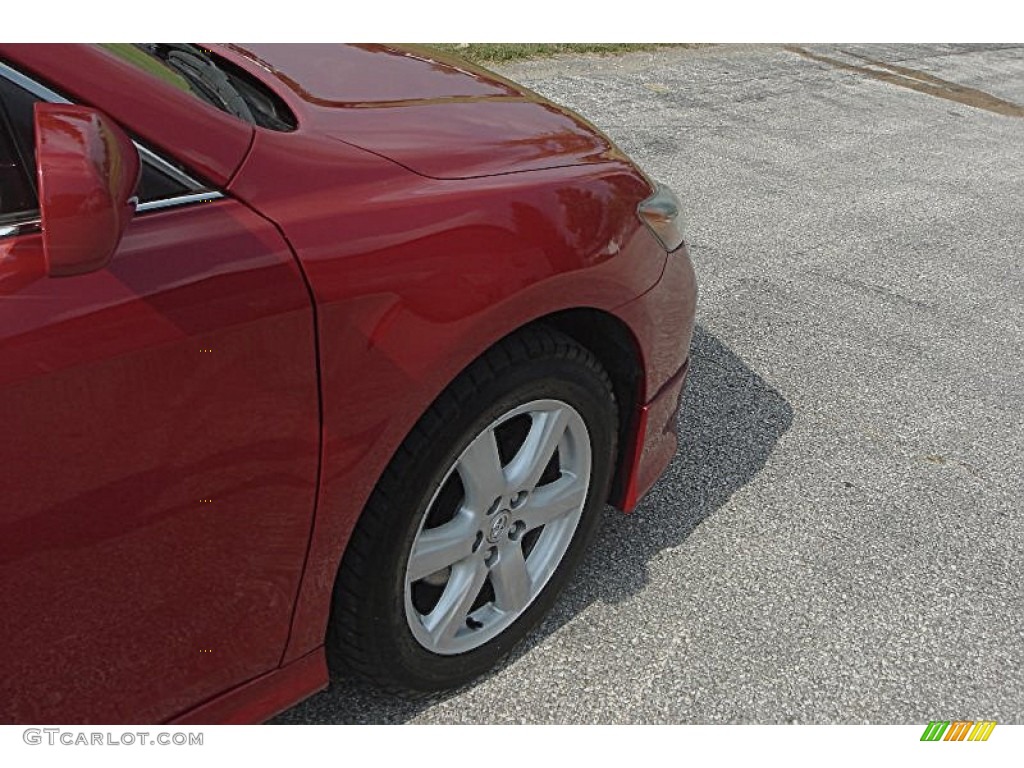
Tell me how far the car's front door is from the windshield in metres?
0.35

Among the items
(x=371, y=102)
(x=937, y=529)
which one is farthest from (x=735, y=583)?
(x=371, y=102)

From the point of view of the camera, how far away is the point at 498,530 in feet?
6.64

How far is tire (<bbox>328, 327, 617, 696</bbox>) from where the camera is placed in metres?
1.75

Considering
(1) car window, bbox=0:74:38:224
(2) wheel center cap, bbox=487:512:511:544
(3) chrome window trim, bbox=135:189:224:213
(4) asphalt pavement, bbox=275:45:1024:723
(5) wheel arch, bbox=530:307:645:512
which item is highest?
(1) car window, bbox=0:74:38:224

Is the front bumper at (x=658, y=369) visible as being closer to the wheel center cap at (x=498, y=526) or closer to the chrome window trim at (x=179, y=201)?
the wheel center cap at (x=498, y=526)

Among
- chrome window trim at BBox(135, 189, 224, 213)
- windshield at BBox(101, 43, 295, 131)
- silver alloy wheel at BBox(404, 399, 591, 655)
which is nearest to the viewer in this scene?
A: chrome window trim at BBox(135, 189, 224, 213)

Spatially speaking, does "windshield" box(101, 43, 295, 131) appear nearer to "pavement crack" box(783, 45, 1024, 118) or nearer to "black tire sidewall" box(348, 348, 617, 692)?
"black tire sidewall" box(348, 348, 617, 692)

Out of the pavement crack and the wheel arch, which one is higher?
the wheel arch

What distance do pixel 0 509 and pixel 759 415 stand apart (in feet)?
8.51

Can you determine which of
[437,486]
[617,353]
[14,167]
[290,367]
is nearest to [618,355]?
[617,353]

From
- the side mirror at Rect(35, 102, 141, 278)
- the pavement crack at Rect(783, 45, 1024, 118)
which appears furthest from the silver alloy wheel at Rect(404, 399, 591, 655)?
the pavement crack at Rect(783, 45, 1024, 118)

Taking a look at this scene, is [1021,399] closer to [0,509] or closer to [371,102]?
[371,102]
